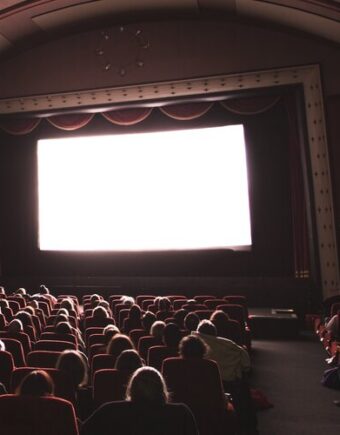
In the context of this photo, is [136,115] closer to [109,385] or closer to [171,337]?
[171,337]

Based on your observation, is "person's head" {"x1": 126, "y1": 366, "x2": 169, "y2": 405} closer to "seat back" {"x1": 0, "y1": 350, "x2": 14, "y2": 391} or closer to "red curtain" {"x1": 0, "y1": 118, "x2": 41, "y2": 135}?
"seat back" {"x1": 0, "y1": 350, "x2": 14, "y2": 391}

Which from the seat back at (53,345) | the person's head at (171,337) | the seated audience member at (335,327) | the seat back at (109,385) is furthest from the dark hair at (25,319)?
the seated audience member at (335,327)

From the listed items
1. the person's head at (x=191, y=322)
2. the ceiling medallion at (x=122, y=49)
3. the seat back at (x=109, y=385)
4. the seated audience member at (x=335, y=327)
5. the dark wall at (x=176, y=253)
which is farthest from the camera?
the dark wall at (x=176, y=253)

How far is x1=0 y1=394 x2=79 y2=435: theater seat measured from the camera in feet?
7.20

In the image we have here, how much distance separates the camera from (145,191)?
12.2 m

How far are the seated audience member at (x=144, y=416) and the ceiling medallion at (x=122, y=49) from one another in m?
9.98

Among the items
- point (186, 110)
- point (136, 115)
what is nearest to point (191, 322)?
point (186, 110)

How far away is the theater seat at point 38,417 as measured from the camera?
86.4 inches

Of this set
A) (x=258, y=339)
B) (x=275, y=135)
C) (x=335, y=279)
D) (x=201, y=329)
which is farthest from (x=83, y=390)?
(x=275, y=135)

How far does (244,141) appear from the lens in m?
11.7

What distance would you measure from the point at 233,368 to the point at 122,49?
9.32 m

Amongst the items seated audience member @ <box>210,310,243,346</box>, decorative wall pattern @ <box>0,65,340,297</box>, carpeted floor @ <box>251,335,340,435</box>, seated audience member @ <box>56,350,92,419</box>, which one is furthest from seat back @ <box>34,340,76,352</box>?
decorative wall pattern @ <box>0,65,340,297</box>

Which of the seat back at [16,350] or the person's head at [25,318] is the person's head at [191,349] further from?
the person's head at [25,318]

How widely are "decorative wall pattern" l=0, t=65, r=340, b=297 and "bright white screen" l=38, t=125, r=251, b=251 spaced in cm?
137
